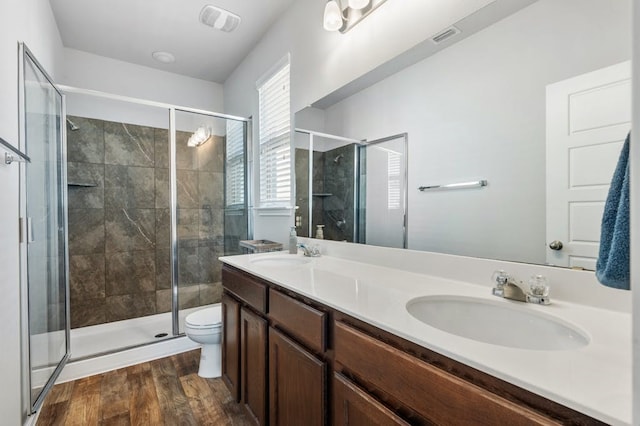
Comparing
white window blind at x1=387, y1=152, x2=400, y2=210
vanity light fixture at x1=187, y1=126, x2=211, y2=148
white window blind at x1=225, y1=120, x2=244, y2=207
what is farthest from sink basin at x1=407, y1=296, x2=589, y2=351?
vanity light fixture at x1=187, y1=126, x2=211, y2=148

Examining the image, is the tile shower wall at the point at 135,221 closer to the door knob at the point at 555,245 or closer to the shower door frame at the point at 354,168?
the shower door frame at the point at 354,168

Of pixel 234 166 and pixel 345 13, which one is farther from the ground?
pixel 345 13

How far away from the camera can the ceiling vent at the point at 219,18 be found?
2.22 m

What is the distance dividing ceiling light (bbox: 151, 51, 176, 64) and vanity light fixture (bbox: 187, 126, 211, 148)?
29.9 inches

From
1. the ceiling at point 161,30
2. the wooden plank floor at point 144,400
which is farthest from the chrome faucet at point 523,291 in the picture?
the ceiling at point 161,30

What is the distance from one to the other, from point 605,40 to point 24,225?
2.48m

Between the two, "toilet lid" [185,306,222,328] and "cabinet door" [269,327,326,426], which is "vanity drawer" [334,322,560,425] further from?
"toilet lid" [185,306,222,328]

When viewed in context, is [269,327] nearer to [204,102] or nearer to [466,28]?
[466,28]

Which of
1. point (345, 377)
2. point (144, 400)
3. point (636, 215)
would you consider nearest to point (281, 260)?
point (345, 377)

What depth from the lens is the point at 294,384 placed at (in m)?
1.10

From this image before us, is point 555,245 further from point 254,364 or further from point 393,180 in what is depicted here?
point 254,364

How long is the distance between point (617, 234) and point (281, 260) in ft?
5.21

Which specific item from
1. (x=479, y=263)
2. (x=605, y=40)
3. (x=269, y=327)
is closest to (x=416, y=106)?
Result: (x=605, y=40)

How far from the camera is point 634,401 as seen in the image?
15.3 inches
